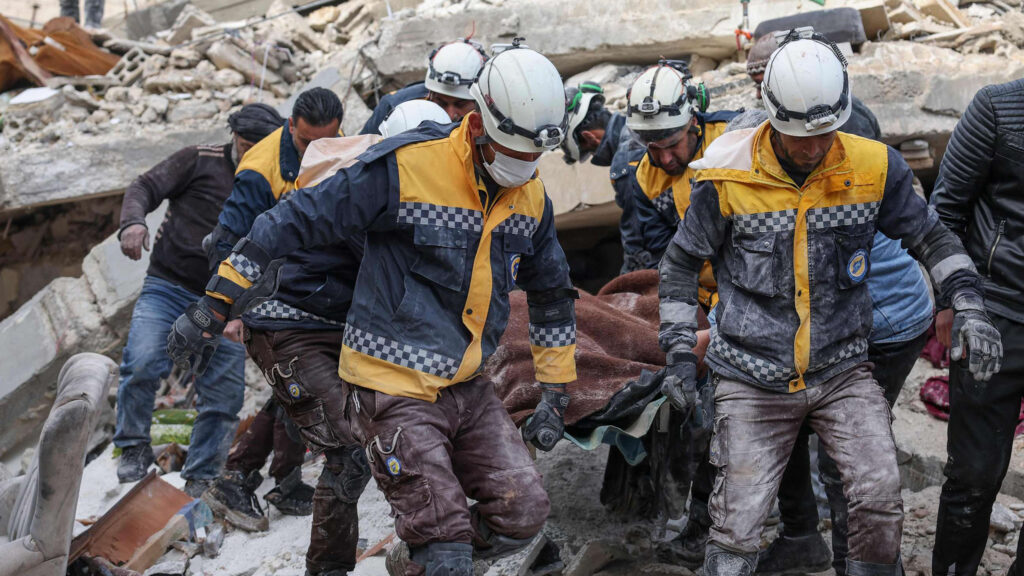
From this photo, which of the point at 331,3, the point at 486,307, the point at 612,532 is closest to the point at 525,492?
the point at 486,307

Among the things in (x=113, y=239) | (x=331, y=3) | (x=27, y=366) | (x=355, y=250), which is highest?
(x=355, y=250)

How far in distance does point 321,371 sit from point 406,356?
83 cm

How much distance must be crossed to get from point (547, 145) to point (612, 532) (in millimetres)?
2062

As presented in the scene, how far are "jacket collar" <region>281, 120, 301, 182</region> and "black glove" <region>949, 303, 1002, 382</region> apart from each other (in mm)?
2661

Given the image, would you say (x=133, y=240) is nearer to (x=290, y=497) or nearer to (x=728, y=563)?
(x=290, y=497)

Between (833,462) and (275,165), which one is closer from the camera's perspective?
(833,462)

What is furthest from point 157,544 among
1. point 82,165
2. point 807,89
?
point 82,165

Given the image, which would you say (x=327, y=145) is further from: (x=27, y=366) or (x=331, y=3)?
(x=331, y=3)

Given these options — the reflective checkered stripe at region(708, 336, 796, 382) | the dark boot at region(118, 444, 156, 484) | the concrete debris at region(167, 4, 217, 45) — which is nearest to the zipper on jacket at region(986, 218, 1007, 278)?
the reflective checkered stripe at region(708, 336, 796, 382)

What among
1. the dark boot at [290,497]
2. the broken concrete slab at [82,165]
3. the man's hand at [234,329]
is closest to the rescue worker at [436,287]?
the man's hand at [234,329]

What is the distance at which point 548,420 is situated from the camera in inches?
132

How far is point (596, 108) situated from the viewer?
A: 16.4 ft

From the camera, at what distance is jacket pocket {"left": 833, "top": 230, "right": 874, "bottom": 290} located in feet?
9.73

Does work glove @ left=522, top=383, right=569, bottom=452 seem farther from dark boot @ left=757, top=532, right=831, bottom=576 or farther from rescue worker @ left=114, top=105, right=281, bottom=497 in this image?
rescue worker @ left=114, top=105, right=281, bottom=497
